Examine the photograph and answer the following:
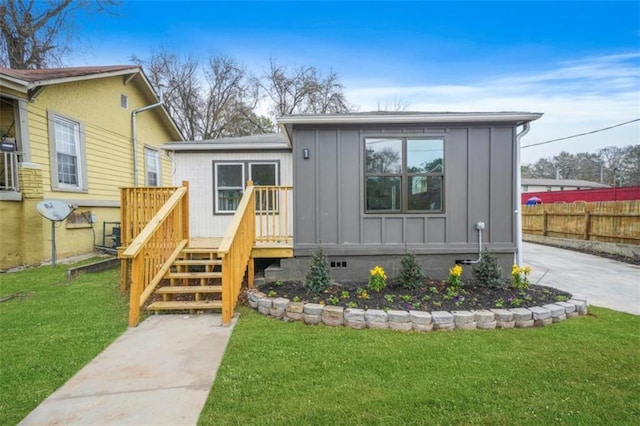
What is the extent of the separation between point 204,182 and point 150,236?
371 cm

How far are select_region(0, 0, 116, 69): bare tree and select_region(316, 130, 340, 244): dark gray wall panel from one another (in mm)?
11934

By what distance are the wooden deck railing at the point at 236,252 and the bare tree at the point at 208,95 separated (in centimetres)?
1930

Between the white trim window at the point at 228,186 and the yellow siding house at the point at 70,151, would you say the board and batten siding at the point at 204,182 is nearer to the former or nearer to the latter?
the white trim window at the point at 228,186

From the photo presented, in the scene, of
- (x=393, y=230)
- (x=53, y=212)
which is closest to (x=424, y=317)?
(x=393, y=230)

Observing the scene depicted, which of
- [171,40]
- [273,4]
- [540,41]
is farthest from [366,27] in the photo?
[171,40]

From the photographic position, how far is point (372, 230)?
216 inches

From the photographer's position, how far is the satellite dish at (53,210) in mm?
6520

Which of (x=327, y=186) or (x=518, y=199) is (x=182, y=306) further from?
(x=518, y=199)

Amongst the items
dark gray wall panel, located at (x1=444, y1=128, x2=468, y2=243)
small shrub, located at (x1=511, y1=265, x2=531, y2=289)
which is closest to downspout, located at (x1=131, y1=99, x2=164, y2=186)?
dark gray wall panel, located at (x1=444, y1=128, x2=468, y2=243)

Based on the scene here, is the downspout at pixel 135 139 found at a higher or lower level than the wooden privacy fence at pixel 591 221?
higher

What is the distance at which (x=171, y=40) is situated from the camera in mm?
21531

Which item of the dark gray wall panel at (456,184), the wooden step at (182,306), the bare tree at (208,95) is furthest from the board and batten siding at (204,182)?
the bare tree at (208,95)

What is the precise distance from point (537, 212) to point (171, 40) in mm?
23886

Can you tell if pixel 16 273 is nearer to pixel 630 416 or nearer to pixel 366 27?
pixel 630 416
